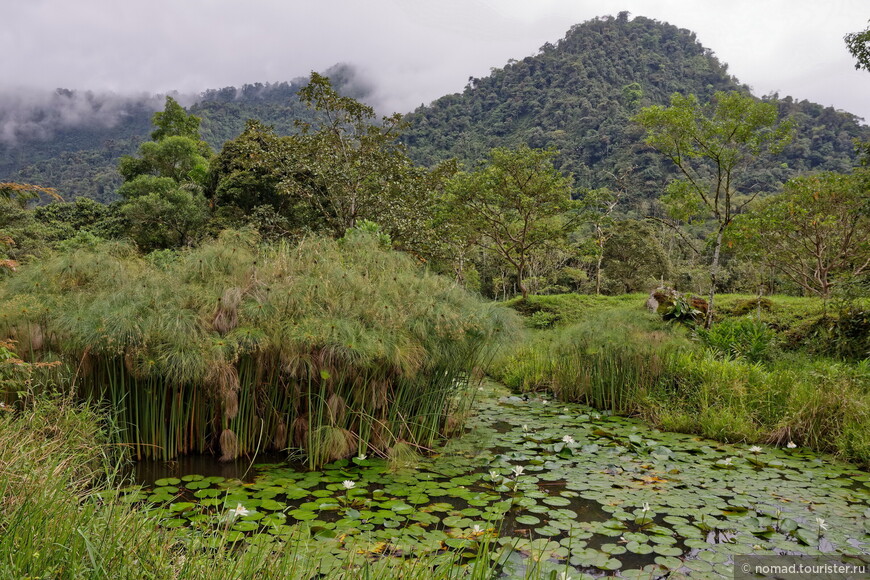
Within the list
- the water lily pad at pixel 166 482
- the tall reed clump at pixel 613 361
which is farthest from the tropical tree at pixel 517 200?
the water lily pad at pixel 166 482

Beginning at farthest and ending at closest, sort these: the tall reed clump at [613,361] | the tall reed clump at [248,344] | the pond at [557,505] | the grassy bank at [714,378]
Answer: the tall reed clump at [613,361]
the grassy bank at [714,378]
the tall reed clump at [248,344]
the pond at [557,505]

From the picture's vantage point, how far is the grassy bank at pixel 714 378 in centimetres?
544

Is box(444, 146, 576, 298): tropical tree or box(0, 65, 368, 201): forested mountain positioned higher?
box(0, 65, 368, 201): forested mountain

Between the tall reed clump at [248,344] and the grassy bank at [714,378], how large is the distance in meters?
2.25

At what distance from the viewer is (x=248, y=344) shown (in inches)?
168

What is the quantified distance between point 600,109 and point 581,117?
7.45 ft

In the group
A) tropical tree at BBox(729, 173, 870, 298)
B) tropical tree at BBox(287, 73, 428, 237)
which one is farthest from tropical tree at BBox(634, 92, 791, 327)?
tropical tree at BBox(287, 73, 428, 237)

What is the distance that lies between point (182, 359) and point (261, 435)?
100cm

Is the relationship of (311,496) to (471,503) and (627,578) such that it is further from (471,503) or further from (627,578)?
(627,578)

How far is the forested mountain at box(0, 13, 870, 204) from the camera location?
39844mm

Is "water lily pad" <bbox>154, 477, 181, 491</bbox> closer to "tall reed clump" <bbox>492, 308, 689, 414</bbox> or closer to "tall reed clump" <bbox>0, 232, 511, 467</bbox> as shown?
"tall reed clump" <bbox>0, 232, 511, 467</bbox>

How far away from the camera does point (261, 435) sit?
4.50m

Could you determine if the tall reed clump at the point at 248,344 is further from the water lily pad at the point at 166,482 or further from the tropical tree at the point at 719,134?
the tropical tree at the point at 719,134

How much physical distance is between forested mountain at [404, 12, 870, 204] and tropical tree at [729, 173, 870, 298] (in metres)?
26.5
